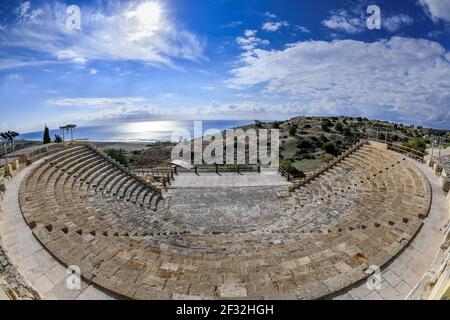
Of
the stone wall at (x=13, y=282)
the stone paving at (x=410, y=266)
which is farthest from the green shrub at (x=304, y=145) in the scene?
the stone wall at (x=13, y=282)

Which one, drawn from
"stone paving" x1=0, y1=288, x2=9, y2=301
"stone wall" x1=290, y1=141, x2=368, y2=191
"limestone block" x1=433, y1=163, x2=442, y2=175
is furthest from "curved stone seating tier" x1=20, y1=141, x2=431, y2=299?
"stone paving" x1=0, y1=288, x2=9, y2=301

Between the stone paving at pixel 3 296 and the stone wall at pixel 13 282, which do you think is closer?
the stone paving at pixel 3 296

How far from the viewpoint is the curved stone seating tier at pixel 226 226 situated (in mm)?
5691

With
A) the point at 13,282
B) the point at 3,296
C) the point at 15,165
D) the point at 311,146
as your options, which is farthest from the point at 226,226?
the point at 311,146

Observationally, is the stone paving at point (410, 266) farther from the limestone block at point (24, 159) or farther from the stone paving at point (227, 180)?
the limestone block at point (24, 159)

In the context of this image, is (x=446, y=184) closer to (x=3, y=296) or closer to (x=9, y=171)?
(x=3, y=296)

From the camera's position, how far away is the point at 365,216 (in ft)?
34.2

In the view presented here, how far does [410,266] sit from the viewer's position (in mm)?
6402

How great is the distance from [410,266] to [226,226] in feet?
27.3

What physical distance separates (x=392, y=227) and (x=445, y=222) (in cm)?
233

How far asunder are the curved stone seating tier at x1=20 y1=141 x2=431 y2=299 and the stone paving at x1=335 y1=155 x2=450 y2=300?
26cm

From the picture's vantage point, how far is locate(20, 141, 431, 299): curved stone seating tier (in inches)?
224

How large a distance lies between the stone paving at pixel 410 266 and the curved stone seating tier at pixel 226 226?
0.85ft
